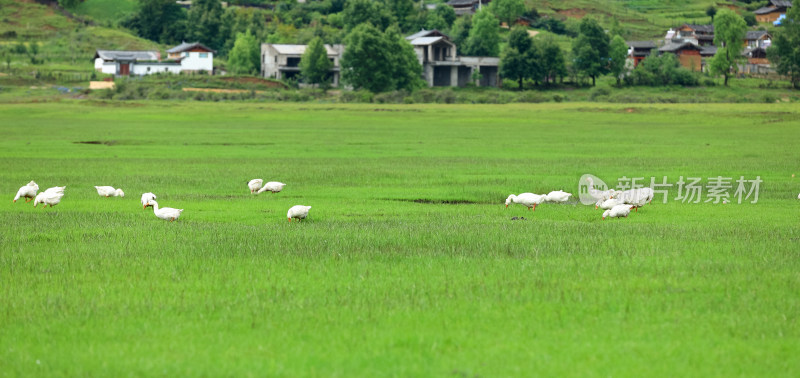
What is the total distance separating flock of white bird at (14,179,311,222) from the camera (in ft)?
58.4

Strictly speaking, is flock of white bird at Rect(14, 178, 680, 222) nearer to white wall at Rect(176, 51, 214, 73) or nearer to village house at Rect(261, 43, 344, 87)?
village house at Rect(261, 43, 344, 87)

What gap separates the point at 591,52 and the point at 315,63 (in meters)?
34.8

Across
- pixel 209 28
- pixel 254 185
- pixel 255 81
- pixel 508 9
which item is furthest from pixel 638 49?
pixel 254 185

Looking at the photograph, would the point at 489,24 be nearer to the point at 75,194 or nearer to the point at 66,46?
the point at 66,46

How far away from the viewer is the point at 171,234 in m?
16.0

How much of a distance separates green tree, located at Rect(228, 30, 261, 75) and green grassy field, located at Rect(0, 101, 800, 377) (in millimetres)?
104724

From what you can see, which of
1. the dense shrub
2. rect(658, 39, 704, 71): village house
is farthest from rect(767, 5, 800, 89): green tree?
rect(658, 39, 704, 71): village house

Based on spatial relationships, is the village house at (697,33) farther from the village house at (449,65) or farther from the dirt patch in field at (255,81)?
the dirt patch in field at (255,81)

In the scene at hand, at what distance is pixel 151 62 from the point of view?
129875 mm

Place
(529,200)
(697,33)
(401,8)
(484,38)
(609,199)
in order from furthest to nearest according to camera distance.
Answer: (401,8), (697,33), (484,38), (529,200), (609,199)

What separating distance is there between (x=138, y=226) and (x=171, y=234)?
1561 millimetres

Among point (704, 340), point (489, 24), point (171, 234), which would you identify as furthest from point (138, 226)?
point (489, 24)

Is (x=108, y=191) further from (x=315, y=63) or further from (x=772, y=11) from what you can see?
(x=772, y=11)

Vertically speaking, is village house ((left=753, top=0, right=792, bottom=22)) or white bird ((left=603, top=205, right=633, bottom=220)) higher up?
village house ((left=753, top=0, right=792, bottom=22))
